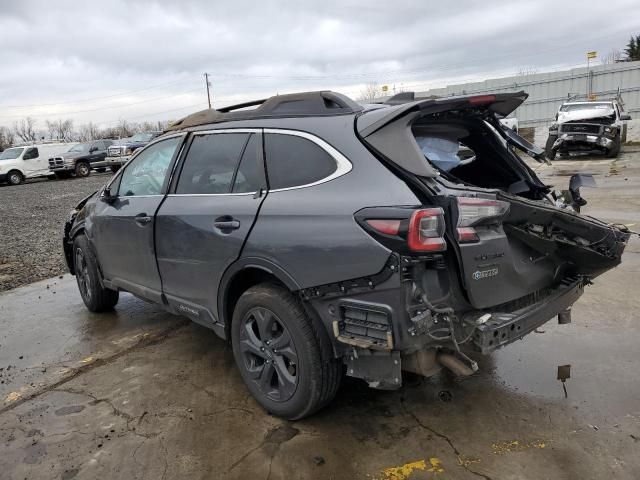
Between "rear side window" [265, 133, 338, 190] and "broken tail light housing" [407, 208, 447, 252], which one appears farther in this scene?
"rear side window" [265, 133, 338, 190]

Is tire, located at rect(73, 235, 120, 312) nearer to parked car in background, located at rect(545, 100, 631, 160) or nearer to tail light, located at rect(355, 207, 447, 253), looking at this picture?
tail light, located at rect(355, 207, 447, 253)

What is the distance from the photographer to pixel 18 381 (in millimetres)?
4043

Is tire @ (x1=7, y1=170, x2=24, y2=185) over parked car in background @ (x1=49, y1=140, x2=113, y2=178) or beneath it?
beneath

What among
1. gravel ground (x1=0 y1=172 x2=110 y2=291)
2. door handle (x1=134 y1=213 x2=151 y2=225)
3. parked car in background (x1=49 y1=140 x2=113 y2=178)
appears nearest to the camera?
door handle (x1=134 y1=213 x2=151 y2=225)

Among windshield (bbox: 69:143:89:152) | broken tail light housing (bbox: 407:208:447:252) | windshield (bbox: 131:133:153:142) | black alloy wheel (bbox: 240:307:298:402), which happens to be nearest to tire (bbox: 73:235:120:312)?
black alloy wheel (bbox: 240:307:298:402)

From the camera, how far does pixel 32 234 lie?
35.8 feet

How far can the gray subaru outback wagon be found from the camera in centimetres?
258

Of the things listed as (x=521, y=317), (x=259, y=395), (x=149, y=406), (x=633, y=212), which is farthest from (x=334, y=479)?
(x=633, y=212)

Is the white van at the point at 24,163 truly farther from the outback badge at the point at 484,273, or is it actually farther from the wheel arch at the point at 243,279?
the outback badge at the point at 484,273

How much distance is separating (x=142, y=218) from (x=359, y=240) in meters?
2.13

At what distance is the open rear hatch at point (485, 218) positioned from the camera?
2.62 m

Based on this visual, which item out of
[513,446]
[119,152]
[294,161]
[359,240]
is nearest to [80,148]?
[119,152]

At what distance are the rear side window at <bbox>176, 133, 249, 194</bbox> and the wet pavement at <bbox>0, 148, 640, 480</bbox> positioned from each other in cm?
139

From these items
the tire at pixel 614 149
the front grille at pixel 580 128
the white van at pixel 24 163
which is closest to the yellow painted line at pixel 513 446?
the front grille at pixel 580 128
